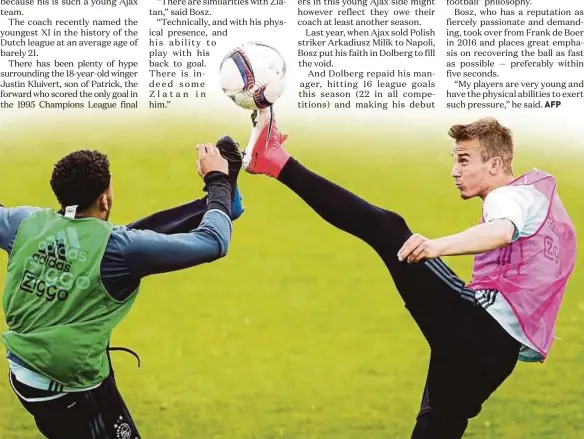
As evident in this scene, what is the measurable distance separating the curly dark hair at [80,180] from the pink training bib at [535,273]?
5.78ft

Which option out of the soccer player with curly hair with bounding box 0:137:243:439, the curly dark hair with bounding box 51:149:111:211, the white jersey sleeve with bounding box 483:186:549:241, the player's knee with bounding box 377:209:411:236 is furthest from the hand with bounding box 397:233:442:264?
the curly dark hair with bounding box 51:149:111:211

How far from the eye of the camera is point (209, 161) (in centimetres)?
421

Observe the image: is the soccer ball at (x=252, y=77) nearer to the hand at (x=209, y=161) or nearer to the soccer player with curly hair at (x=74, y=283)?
the hand at (x=209, y=161)

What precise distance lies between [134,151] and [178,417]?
5.10 feet

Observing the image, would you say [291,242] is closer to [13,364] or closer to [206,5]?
[206,5]

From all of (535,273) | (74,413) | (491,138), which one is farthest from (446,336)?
(74,413)

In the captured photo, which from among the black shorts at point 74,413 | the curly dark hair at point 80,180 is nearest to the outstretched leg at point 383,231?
the curly dark hair at point 80,180

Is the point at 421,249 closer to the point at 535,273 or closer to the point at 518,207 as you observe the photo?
the point at 518,207

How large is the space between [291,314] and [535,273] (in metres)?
1.69

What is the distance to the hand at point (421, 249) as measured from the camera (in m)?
3.88

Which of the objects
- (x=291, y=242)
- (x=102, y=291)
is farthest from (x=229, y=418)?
(x=102, y=291)

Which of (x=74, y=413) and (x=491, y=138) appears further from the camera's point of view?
(x=491, y=138)

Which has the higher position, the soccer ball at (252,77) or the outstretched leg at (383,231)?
the soccer ball at (252,77)

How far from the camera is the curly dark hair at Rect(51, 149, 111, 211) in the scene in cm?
371
